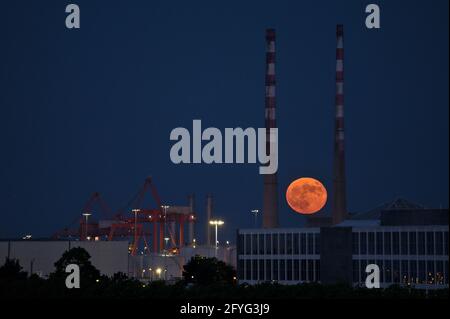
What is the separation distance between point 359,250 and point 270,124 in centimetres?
3428

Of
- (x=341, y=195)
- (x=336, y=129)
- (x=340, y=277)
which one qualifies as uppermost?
(x=336, y=129)

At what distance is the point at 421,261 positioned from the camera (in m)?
77.2

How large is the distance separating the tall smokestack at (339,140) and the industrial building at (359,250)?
49.6ft

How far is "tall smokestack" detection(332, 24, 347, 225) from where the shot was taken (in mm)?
112512

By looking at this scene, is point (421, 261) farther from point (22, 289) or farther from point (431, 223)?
point (22, 289)

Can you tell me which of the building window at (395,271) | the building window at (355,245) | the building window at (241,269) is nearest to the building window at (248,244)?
the building window at (241,269)

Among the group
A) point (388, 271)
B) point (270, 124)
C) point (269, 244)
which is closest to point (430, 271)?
point (388, 271)

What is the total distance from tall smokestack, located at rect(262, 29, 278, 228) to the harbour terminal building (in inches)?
706

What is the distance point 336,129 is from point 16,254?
4166 cm

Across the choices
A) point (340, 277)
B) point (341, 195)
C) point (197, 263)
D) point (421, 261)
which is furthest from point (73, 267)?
point (341, 195)

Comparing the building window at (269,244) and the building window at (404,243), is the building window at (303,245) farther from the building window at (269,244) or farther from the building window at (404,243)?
the building window at (404,243)

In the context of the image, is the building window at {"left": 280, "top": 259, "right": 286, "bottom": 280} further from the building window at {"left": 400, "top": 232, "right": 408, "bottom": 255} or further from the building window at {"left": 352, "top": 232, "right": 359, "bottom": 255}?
the building window at {"left": 400, "top": 232, "right": 408, "bottom": 255}
